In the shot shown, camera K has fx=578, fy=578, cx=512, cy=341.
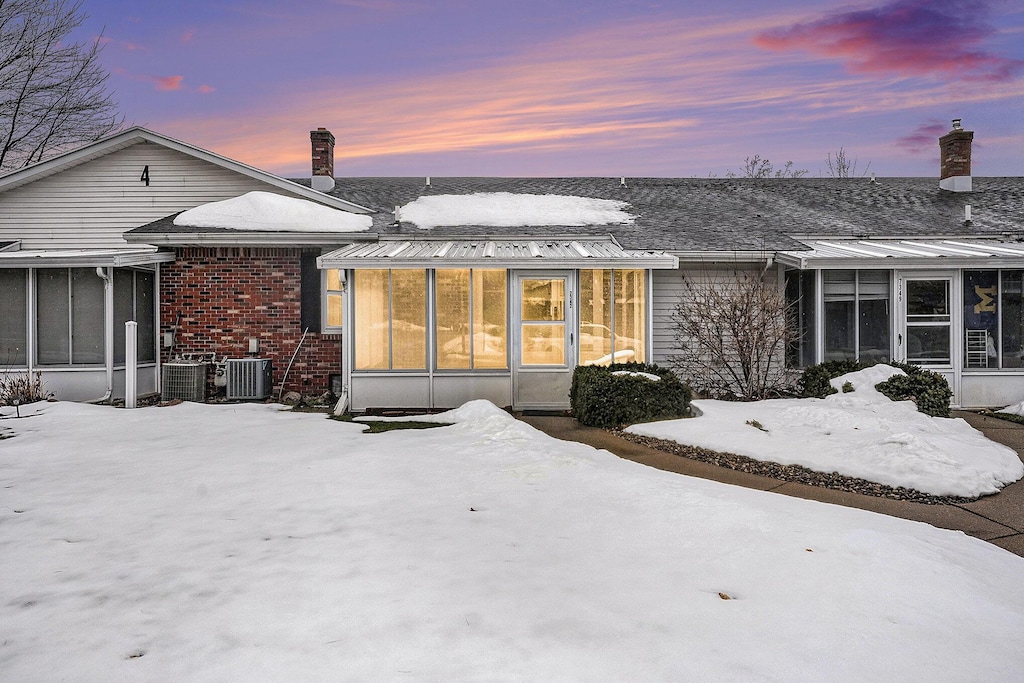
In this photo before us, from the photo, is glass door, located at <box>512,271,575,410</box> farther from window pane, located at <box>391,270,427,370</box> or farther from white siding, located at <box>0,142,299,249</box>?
white siding, located at <box>0,142,299,249</box>

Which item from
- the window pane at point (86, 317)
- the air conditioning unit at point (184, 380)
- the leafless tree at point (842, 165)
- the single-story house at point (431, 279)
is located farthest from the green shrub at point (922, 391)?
the leafless tree at point (842, 165)

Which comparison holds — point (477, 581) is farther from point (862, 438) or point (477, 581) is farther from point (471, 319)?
point (471, 319)

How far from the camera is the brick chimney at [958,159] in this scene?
15.1m

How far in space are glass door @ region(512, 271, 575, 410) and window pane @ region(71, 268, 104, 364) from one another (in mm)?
7941

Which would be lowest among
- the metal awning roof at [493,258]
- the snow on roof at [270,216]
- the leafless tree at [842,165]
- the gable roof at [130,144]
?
the metal awning roof at [493,258]

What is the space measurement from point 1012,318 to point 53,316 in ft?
58.6

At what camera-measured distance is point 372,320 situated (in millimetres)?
10352

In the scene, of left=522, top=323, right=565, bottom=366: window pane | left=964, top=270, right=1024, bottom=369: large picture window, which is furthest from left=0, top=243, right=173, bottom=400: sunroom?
left=964, top=270, right=1024, bottom=369: large picture window

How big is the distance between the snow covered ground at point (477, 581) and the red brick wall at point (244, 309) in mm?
5397

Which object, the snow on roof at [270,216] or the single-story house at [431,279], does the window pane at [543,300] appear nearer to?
the single-story house at [431,279]

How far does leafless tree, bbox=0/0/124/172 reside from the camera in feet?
59.8

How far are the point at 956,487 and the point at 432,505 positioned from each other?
4955 mm

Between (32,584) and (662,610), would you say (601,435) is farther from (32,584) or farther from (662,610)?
(32,584)

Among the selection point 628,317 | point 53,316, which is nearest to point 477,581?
point 628,317
